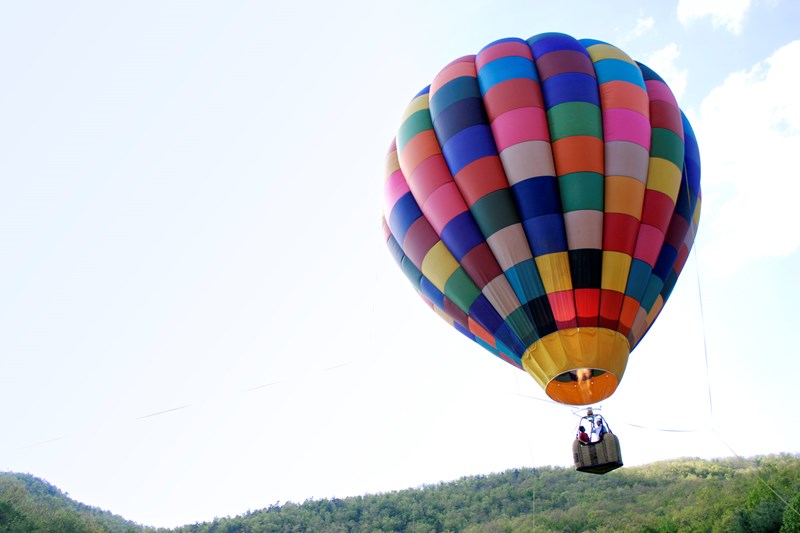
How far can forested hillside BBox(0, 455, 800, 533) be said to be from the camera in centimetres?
2523

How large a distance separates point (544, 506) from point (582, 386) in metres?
26.6

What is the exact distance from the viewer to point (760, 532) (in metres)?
21.9

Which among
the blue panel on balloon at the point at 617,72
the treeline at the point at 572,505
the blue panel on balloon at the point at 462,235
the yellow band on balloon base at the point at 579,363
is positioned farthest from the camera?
the treeline at the point at 572,505

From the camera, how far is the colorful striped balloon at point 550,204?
8.98 m

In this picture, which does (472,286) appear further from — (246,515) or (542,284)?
(246,515)

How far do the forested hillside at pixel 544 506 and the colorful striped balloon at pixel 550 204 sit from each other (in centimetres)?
1531

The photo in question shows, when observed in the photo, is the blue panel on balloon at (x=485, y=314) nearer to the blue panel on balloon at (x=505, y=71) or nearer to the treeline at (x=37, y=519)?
the blue panel on balloon at (x=505, y=71)

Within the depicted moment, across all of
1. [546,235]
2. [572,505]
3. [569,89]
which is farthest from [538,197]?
[572,505]

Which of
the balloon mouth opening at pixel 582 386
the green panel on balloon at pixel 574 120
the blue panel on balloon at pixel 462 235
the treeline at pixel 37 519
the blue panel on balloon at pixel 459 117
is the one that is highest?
the blue panel on balloon at pixel 459 117

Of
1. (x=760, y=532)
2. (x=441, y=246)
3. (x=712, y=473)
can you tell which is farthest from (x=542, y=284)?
(x=712, y=473)

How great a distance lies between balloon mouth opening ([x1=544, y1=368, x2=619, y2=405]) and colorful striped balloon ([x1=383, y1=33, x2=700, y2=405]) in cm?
2

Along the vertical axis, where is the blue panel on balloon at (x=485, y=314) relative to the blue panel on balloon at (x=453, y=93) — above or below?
below

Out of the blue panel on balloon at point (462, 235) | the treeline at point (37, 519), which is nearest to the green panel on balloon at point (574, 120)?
the blue panel on balloon at point (462, 235)

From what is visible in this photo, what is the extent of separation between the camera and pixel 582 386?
29.9ft
